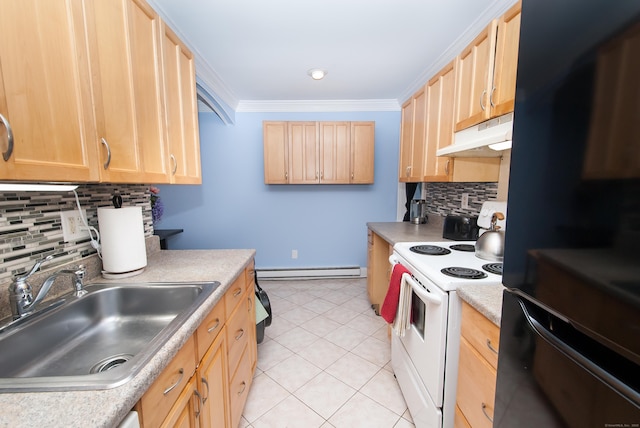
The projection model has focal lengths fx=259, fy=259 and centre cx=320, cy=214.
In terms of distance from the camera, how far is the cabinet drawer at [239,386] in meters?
1.25

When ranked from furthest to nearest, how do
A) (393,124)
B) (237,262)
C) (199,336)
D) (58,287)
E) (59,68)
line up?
1. (393,124)
2. (237,262)
3. (58,287)
4. (199,336)
5. (59,68)

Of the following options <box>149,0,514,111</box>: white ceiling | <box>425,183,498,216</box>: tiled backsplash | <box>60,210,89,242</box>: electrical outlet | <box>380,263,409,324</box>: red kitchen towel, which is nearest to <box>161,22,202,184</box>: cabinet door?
<box>149,0,514,111</box>: white ceiling

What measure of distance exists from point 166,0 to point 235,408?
7.38ft

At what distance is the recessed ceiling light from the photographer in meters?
2.38

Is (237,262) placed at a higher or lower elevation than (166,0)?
lower

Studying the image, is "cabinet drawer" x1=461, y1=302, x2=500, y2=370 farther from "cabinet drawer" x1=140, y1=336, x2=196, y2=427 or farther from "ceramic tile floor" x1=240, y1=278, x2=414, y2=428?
"cabinet drawer" x1=140, y1=336, x2=196, y2=427

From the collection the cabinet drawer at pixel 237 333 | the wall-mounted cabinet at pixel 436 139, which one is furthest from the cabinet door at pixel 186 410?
the wall-mounted cabinet at pixel 436 139

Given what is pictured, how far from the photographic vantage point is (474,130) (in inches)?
62.1

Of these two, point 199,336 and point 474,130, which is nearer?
point 199,336

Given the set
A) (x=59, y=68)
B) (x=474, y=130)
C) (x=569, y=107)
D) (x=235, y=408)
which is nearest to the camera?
(x=569, y=107)

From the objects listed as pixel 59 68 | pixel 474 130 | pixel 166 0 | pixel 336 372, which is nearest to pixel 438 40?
pixel 474 130

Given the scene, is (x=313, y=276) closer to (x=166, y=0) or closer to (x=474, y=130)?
(x=474, y=130)

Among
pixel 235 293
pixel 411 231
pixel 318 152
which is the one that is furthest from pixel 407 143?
pixel 235 293

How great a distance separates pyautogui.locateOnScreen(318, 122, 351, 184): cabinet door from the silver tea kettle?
74.4 inches
